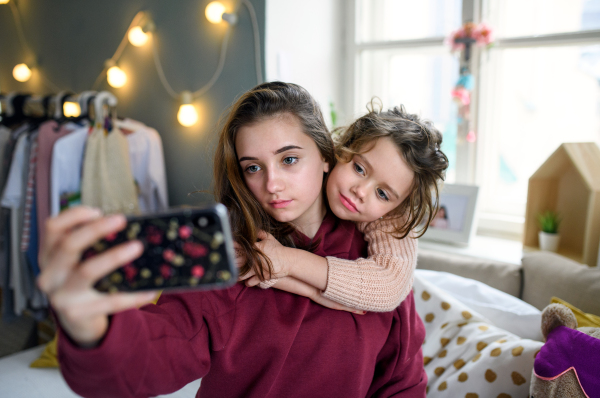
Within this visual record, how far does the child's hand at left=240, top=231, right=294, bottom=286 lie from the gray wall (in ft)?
3.96

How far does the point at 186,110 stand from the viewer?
2043 mm

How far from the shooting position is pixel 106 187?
1.92 m

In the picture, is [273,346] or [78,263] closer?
[78,263]

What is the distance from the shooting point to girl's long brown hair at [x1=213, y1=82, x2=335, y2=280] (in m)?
0.79

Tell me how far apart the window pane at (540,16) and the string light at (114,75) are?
6.27 feet

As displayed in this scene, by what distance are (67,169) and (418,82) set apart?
179 centimetres

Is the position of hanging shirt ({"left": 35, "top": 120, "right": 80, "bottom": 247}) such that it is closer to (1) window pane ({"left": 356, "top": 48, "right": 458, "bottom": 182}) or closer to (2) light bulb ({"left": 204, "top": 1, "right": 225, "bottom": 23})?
(2) light bulb ({"left": 204, "top": 1, "right": 225, "bottom": 23})

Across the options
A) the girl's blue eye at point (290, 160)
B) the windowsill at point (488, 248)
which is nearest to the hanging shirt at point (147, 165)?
the windowsill at point (488, 248)

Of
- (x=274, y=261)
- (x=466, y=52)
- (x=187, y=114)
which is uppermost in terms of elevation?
(x=466, y=52)

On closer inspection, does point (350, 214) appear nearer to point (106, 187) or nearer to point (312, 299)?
point (312, 299)

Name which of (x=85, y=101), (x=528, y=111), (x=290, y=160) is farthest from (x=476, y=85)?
(x=85, y=101)

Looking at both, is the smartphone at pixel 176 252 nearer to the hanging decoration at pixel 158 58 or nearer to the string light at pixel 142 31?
the hanging decoration at pixel 158 58

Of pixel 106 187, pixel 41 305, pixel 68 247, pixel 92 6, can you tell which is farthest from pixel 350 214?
pixel 92 6

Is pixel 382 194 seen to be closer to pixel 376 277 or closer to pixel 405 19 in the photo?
pixel 376 277
